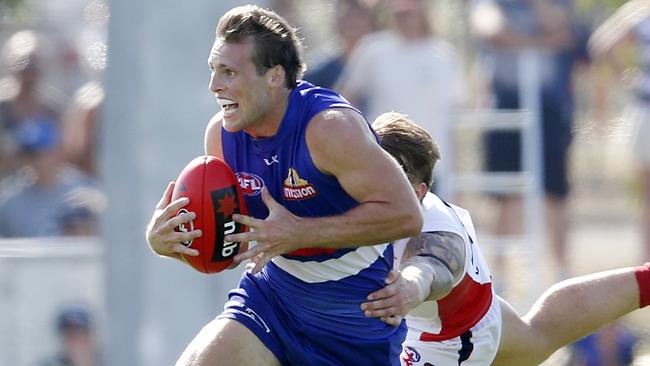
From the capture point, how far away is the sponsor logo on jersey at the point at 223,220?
199 inches

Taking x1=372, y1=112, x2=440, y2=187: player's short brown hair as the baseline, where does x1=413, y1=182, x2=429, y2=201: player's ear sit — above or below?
below

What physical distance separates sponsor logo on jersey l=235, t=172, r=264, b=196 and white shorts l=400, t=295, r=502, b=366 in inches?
36.1

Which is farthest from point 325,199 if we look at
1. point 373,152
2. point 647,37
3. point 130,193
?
point 647,37

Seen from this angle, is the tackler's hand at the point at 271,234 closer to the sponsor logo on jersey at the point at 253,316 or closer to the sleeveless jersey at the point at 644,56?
the sponsor logo on jersey at the point at 253,316

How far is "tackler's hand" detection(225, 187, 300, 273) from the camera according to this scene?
15.7 feet

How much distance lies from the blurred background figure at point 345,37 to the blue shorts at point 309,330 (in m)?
3.72

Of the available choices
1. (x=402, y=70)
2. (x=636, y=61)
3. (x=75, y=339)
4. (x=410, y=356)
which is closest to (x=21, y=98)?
(x=75, y=339)

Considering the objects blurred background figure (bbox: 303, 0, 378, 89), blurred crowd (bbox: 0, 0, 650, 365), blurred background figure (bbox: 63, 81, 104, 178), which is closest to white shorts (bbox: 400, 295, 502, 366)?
blurred crowd (bbox: 0, 0, 650, 365)

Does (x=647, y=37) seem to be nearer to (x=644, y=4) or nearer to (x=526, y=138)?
(x=644, y=4)

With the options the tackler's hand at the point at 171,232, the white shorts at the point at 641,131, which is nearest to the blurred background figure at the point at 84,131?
the white shorts at the point at 641,131

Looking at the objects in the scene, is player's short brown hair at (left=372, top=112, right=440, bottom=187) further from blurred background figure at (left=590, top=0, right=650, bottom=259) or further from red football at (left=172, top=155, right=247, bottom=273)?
blurred background figure at (left=590, top=0, right=650, bottom=259)

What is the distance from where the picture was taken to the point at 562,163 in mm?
9219

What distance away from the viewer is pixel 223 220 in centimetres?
506

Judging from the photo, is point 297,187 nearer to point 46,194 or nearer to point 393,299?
point 393,299
